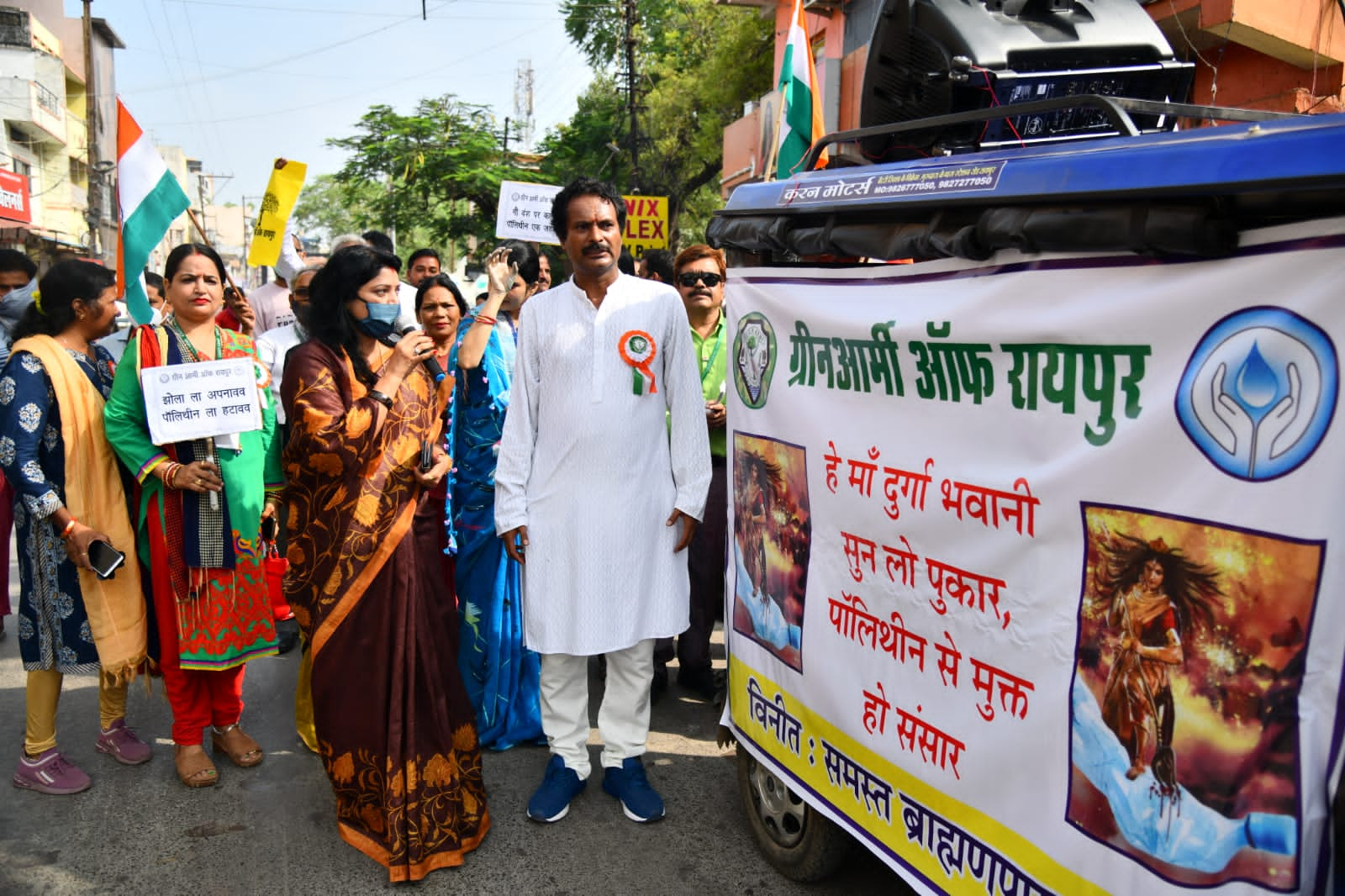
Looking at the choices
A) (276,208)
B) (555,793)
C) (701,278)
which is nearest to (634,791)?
(555,793)

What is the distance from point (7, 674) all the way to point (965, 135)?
485 centimetres

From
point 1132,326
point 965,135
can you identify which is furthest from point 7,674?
point 1132,326

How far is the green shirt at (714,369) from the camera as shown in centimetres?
462

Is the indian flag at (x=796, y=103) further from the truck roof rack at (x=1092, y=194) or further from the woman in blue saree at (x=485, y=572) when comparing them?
the truck roof rack at (x=1092, y=194)

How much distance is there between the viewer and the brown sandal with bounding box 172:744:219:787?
12.2ft

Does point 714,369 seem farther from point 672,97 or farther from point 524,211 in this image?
point 672,97

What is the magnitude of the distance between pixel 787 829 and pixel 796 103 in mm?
3603

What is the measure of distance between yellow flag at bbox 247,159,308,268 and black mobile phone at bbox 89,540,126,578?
242 cm

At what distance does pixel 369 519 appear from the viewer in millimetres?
3260

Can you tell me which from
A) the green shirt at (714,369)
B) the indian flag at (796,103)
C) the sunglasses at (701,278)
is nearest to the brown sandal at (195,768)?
the green shirt at (714,369)

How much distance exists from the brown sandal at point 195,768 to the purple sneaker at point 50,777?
32 cm

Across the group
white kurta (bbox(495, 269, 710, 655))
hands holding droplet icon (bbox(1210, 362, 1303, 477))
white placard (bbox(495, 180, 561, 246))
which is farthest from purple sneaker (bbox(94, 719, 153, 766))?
white placard (bbox(495, 180, 561, 246))

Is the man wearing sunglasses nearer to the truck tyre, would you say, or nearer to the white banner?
the truck tyre

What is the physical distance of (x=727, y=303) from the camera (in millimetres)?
3115
